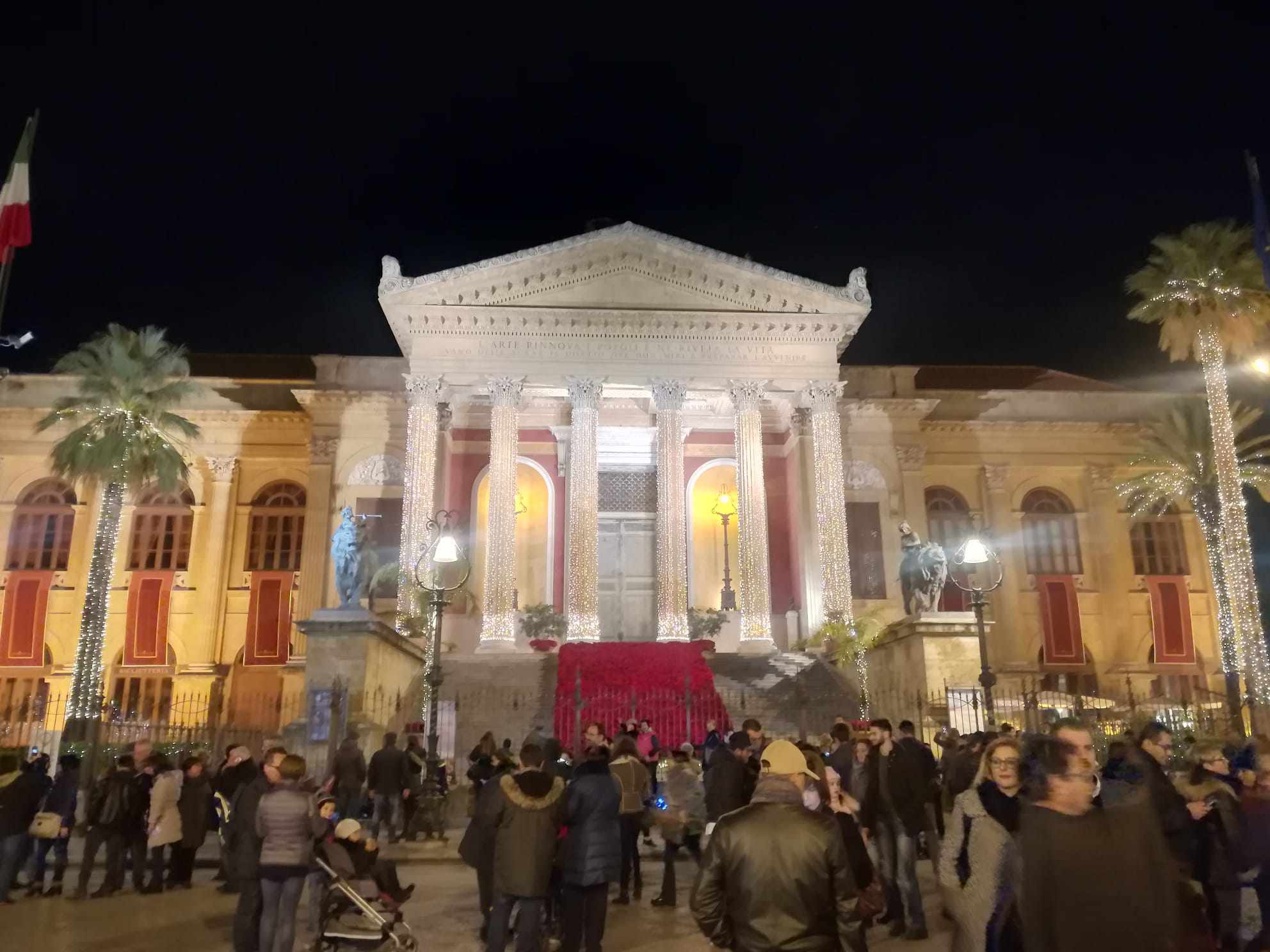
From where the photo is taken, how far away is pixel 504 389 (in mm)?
28016

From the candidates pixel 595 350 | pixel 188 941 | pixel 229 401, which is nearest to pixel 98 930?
pixel 188 941

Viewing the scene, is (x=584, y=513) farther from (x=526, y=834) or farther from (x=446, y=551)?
(x=526, y=834)

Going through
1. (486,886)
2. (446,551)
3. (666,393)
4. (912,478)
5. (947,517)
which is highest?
(666,393)

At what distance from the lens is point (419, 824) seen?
44.4 ft

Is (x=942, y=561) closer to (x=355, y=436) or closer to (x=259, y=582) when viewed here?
(x=355, y=436)

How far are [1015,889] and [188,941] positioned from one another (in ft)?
23.3

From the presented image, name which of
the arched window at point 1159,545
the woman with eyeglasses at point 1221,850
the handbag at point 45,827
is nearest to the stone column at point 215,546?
the handbag at point 45,827

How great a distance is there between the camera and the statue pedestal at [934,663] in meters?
18.7

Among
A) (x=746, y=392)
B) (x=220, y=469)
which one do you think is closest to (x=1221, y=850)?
(x=746, y=392)

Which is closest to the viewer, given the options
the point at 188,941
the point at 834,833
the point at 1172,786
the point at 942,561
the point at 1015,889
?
the point at 834,833

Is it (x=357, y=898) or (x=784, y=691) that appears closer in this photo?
(x=357, y=898)

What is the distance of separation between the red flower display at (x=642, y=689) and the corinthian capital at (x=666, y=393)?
22.0 feet

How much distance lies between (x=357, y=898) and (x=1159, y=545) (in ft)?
108

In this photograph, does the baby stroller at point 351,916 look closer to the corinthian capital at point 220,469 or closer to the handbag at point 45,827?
the handbag at point 45,827
